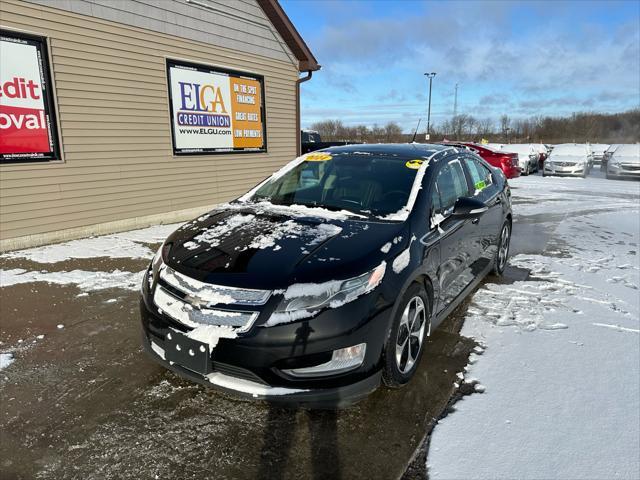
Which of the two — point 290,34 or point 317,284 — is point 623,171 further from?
point 317,284

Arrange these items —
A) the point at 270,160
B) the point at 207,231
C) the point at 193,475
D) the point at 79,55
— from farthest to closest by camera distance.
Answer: the point at 270,160 < the point at 79,55 < the point at 207,231 < the point at 193,475

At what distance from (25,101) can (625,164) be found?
2108 centimetres

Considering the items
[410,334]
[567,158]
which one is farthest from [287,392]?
[567,158]

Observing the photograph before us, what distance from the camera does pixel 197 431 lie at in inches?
98.3

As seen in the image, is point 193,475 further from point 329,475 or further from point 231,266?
point 231,266

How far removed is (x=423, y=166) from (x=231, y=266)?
1852 mm

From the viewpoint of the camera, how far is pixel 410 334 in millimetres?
2914

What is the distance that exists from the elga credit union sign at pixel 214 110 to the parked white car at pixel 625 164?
53.7 feet

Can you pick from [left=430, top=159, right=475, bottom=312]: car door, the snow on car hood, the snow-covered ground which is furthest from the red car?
[left=430, top=159, right=475, bottom=312]: car door

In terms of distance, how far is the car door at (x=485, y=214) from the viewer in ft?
14.0

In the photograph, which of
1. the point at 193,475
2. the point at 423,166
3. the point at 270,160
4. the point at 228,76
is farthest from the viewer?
the point at 270,160

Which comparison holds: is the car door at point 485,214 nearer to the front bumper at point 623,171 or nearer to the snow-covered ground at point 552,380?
the snow-covered ground at point 552,380

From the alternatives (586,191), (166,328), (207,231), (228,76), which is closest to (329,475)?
(166,328)

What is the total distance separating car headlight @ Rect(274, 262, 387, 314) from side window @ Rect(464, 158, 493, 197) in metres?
2.35
